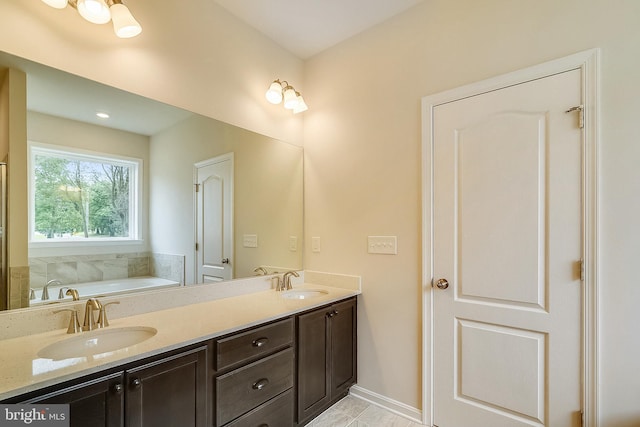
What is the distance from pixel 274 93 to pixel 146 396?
1974 mm

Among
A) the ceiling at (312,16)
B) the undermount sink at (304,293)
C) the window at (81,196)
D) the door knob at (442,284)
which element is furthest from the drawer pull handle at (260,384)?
the ceiling at (312,16)

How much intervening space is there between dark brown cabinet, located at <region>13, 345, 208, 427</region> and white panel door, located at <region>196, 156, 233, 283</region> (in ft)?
2.36

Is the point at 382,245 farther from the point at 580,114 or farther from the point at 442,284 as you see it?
the point at 580,114

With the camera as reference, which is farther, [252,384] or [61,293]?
[252,384]

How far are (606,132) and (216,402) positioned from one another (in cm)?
222

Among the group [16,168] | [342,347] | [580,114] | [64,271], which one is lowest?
[342,347]

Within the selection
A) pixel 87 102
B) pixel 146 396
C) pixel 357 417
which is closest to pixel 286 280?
pixel 357 417

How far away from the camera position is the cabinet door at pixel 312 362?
1.82 m

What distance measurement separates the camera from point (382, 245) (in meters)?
2.16

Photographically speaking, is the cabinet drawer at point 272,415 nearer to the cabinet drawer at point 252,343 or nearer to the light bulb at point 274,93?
the cabinet drawer at point 252,343

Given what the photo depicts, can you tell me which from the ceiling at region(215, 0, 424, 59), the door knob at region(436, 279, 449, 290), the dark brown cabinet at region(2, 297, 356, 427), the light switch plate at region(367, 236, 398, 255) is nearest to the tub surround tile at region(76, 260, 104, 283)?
the dark brown cabinet at region(2, 297, 356, 427)

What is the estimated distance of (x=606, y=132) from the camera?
143cm

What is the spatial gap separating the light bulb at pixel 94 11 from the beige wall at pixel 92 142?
0.49 metres

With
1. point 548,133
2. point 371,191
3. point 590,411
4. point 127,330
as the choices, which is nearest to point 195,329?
point 127,330
